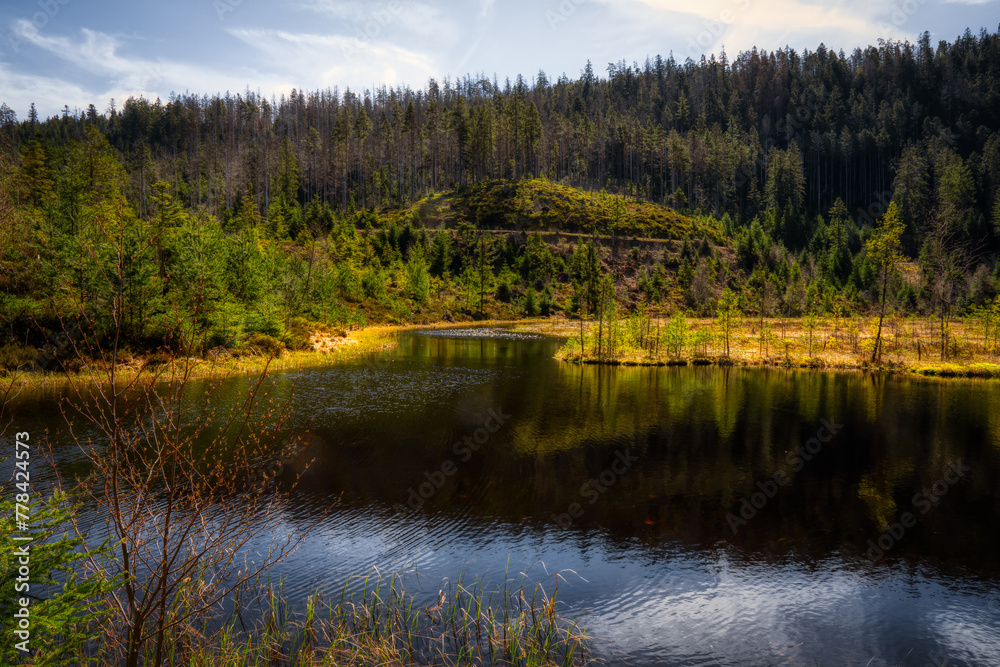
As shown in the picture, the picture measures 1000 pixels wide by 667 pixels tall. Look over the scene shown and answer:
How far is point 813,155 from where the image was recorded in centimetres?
15012

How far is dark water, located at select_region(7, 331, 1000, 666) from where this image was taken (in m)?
8.59

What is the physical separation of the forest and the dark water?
677 inches

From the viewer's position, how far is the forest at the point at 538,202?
40.1m

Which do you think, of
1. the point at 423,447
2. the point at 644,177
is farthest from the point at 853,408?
the point at 644,177

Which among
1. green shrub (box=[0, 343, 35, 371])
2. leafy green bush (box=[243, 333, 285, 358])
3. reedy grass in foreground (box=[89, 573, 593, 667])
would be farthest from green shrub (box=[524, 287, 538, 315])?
reedy grass in foreground (box=[89, 573, 593, 667])

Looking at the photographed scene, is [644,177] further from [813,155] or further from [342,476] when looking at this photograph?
[342,476]

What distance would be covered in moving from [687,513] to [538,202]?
104624 mm

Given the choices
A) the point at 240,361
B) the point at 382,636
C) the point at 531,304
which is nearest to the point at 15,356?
the point at 240,361

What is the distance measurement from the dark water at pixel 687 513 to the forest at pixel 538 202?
17201 mm

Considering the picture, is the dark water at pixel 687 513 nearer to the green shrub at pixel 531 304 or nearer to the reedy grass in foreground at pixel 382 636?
Answer: the reedy grass in foreground at pixel 382 636

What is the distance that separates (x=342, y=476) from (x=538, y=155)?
121m

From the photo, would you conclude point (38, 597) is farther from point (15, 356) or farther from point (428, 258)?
point (428, 258)

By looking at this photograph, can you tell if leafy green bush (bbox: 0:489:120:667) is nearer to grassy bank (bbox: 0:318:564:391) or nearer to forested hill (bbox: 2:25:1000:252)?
grassy bank (bbox: 0:318:564:391)

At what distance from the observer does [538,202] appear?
111938 mm
